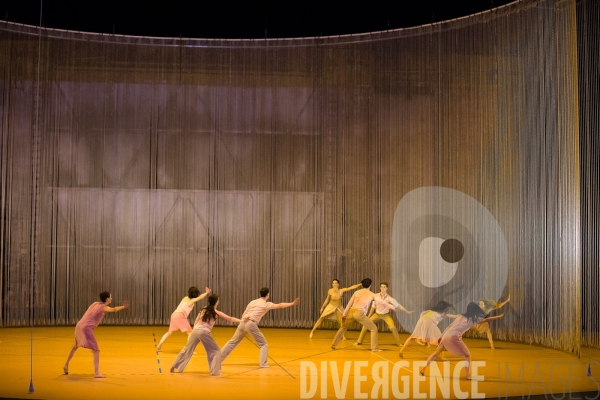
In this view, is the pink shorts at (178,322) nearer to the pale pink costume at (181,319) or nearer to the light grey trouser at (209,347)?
the pale pink costume at (181,319)

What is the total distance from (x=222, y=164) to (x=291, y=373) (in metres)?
8.24

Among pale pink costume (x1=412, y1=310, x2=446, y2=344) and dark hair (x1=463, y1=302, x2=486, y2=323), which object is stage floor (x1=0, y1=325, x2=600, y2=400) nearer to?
pale pink costume (x1=412, y1=310, x2=446, y2=344)

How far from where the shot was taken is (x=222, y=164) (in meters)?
17.7

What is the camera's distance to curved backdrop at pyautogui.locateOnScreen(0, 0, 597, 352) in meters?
16.7

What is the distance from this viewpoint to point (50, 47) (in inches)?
686

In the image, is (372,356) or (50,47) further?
(50,47)

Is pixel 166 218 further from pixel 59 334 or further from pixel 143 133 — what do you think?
pixel 59 334

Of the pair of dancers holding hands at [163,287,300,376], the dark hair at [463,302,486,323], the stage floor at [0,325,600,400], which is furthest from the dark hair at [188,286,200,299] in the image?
the dark hair at [463,302,486,323]

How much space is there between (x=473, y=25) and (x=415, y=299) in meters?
5.99

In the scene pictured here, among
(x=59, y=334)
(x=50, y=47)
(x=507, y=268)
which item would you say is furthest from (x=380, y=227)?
(x=50, y=47)

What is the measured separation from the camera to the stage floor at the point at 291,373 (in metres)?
8.83

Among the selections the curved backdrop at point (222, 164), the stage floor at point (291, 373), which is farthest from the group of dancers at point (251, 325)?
the curved backdrop at point (222, 164)

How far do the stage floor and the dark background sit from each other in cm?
661

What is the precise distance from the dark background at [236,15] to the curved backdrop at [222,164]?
55cm
